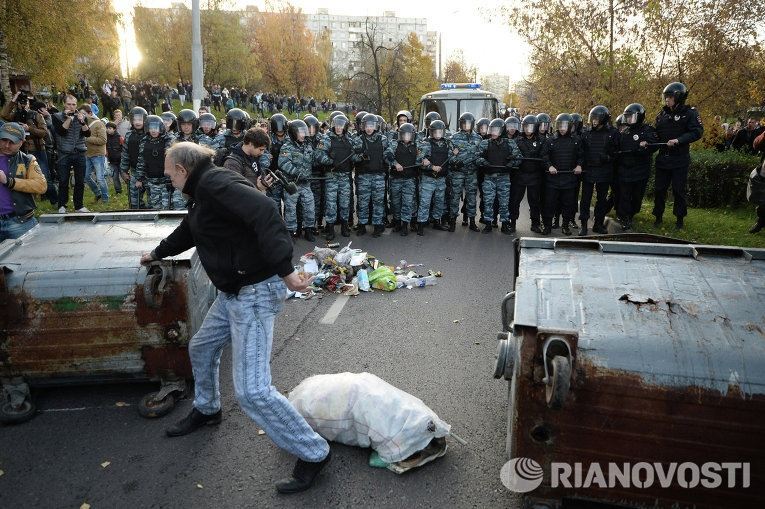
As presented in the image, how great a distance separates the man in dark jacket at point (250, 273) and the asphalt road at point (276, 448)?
0.32 meters

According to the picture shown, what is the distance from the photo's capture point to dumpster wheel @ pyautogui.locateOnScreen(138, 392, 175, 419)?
3980 millimetres

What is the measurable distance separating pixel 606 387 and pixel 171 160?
2580 millimetres

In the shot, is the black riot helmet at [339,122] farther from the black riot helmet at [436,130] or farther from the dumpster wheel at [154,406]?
the dumpster wheel at [154,406]

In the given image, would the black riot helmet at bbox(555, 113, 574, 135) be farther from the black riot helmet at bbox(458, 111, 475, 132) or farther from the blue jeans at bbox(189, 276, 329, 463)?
the blue jeans at bbox(189, 276, 329, 463)

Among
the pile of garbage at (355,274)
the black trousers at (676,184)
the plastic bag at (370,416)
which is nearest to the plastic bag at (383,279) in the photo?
the pile of garbage at (355,274)

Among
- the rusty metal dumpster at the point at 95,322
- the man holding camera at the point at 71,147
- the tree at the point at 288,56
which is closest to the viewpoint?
the rusty metal dumpster at the point at 95,322

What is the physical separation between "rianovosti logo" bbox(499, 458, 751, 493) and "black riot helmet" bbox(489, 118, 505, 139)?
8066 mm

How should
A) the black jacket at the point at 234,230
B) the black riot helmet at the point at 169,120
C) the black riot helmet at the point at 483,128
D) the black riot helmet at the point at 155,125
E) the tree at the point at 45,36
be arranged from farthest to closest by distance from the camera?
1. the tree at the point at 45,36
2. the black riot helmet at the point at 483,128
3. the black riot helmet at the point at 169,120
4. the black riot helmet at the point at 155,125
5. the black jacket at the point at 234,230

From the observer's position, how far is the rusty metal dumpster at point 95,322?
3.89m

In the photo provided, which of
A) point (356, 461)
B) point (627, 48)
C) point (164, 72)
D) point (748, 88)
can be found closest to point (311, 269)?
point (356, 461)

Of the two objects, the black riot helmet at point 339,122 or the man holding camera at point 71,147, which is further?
the man holding camera at point 71,147

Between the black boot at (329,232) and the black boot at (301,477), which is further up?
the black boot at (329,232)

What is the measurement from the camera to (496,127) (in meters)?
10.0

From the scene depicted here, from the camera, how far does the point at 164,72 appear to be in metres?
37.8
